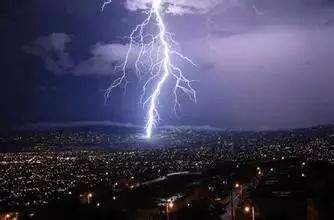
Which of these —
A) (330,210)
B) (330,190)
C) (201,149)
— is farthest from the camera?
(201,149)

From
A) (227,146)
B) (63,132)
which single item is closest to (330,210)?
(227,146)

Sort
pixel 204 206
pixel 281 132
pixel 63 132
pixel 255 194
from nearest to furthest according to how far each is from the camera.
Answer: pixel 255 194 → pixel 204 206 → pixel 281 132 → pixel 63 132

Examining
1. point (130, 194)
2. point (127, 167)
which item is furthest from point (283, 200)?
point (127, 167)

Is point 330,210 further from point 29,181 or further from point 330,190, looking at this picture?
point 29,181

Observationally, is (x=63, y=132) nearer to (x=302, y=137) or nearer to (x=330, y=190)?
(x=302, y=137)

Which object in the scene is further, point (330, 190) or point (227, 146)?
point (227, 146)

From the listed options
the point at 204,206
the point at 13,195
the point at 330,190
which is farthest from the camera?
the point at 13,195
